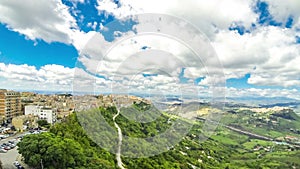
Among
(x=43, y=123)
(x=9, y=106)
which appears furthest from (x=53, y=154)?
(x=9, y=106)

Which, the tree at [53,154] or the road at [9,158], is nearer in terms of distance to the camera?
the tree at [53,154]

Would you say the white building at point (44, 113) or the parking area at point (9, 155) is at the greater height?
the white building at point (44, 113)

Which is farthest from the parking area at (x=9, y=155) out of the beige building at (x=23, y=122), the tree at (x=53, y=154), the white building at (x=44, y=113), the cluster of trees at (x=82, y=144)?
the white building at (x=44, y=113)

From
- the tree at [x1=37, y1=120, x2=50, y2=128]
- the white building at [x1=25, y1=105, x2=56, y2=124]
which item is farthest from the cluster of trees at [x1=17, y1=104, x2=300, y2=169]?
the white building at [x1=25, y1=105, x2=56, y2=124]

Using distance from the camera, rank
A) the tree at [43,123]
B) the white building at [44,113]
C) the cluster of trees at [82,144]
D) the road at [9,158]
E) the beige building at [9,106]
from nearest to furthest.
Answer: the cluster of trees at [82,144] → the road at [9,158] → the tree at [43,123] → the beige building at [9,106] → the white building at [44,113]

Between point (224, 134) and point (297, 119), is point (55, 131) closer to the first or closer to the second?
point (224, 134)

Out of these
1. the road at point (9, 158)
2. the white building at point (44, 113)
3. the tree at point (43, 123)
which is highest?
the white building at point (44, 113)

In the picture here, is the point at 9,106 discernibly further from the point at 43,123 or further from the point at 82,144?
the point at 82,144

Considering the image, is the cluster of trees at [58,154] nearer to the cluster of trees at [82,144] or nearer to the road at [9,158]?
the cluster of trees at [82,144]

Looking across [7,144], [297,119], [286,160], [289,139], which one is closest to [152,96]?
[7,144]

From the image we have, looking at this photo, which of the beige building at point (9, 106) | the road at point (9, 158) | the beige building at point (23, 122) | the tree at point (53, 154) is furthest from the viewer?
the beige building at point (9, 106)
